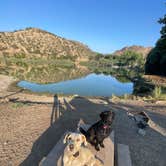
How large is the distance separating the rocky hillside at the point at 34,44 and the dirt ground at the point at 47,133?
8999 centimetres

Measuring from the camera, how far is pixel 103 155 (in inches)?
196

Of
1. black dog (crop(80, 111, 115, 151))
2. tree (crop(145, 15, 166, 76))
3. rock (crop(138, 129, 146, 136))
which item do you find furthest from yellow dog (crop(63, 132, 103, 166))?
tree (crop(145, 15, 166, 76))

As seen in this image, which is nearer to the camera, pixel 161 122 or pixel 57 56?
pixel 161 122

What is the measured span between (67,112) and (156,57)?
39.5m

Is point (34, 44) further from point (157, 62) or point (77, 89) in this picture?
point (77, 89)

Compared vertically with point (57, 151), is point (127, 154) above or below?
below

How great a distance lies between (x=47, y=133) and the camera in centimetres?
762

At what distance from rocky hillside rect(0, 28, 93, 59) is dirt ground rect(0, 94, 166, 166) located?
90.0 meters

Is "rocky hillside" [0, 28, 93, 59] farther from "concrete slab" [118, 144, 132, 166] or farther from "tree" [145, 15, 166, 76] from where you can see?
"concrete slab" [118, 144, 132, 166]

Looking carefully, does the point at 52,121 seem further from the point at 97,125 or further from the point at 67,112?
the point at 97,125

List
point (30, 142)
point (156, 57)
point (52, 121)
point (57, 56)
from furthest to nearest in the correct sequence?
point (57, 56), point (156, 57), point (52, 121), point (30, 142)

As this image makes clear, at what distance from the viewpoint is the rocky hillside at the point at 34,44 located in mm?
106700

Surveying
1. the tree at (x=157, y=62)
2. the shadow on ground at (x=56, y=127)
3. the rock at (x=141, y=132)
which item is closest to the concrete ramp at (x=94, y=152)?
the shadow on ground at (x=56, y=127)

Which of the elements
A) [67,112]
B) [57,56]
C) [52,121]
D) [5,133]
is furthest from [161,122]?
[57,56]
